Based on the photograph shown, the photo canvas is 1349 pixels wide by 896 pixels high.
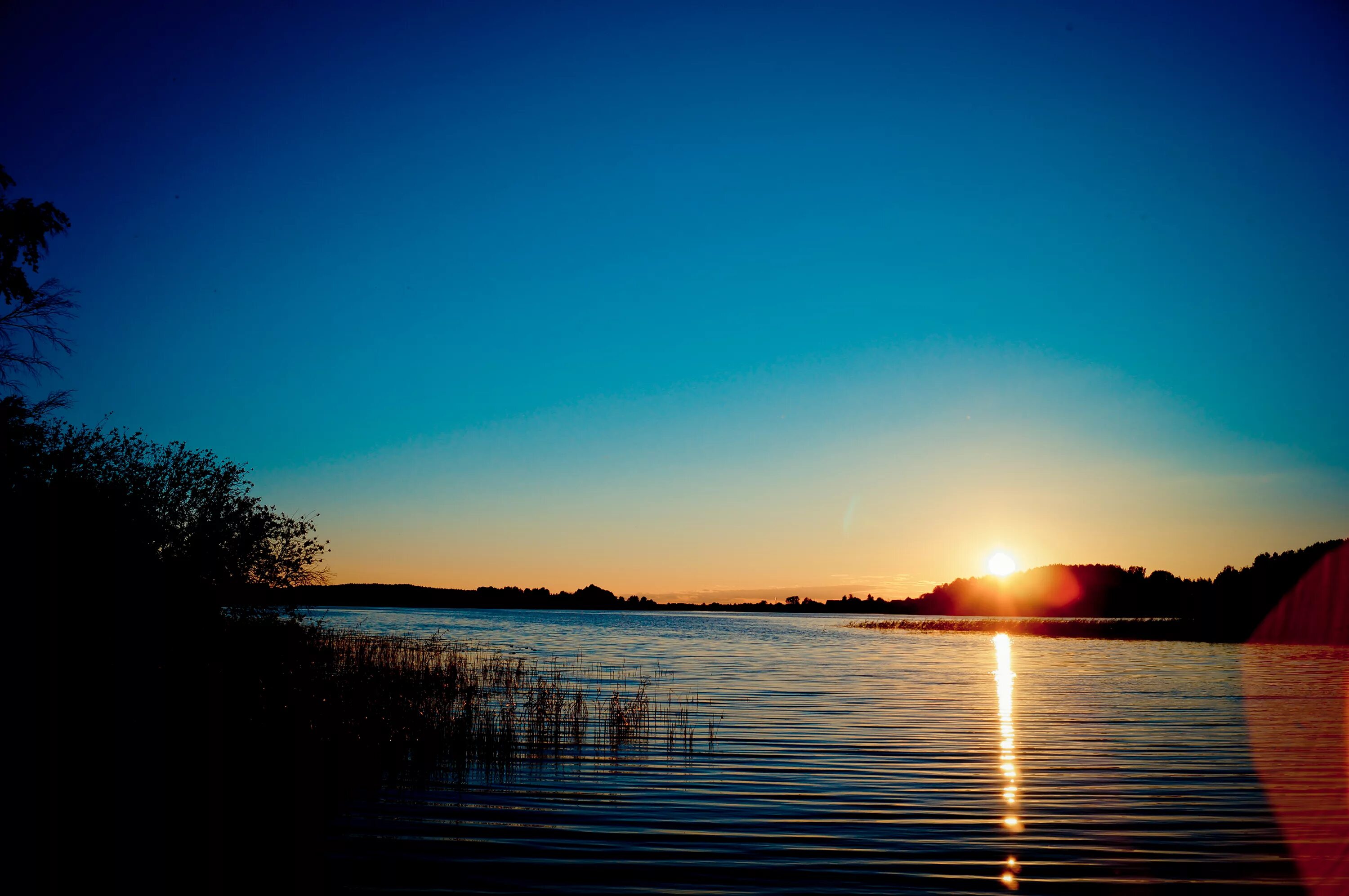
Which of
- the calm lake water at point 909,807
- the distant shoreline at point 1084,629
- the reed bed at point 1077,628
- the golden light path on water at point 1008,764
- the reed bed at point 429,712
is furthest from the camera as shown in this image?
the reed bed at point 1077,628

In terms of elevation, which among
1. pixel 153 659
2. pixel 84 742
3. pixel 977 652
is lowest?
pixel 977 652

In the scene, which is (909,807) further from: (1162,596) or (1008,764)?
(1162,596)

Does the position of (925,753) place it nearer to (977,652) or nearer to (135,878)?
(135,878)

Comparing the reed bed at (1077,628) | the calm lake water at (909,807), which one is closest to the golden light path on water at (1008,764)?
the calm lake water at (909,807)

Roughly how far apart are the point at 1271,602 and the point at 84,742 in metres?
94.9

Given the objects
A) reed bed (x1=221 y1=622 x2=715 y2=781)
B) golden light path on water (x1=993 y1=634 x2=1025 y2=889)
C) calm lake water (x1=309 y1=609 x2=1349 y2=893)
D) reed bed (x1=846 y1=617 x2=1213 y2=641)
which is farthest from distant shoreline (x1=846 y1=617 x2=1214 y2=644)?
reed bed (x1=221 y1=622 x2=715 y2=781)

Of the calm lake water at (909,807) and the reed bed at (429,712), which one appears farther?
the reed bed at (429,712)

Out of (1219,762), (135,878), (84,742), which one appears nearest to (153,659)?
(84,742)

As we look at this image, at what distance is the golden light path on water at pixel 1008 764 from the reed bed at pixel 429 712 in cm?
628

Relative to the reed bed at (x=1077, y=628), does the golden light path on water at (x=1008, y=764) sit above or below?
above

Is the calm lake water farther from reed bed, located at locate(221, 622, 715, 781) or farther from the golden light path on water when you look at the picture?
reed bed, located at locate(221, 622, 715, 781)

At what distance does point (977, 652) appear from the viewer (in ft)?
171

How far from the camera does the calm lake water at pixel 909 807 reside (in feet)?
32.1

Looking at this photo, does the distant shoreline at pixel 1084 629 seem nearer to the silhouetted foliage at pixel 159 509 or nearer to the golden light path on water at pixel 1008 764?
the golden light path on water at pixel 1008 764
